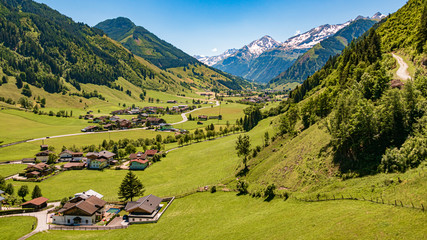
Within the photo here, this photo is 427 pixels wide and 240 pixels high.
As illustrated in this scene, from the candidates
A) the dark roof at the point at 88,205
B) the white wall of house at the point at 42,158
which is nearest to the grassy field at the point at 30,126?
the white wall of house at the point at 42,158

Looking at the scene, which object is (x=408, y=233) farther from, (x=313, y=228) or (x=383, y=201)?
(x=313, y=228)

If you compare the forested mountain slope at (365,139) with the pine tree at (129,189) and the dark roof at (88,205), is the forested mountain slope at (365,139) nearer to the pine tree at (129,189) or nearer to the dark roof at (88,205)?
the pine tree at (129,189)

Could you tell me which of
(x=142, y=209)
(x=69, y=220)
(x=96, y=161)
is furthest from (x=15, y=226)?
(x=96, y=161)

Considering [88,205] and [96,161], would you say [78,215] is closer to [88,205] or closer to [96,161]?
[88,205]

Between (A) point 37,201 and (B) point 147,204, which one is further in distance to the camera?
(A) point 37,201

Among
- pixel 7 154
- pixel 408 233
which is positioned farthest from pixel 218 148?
pixel 7 154
